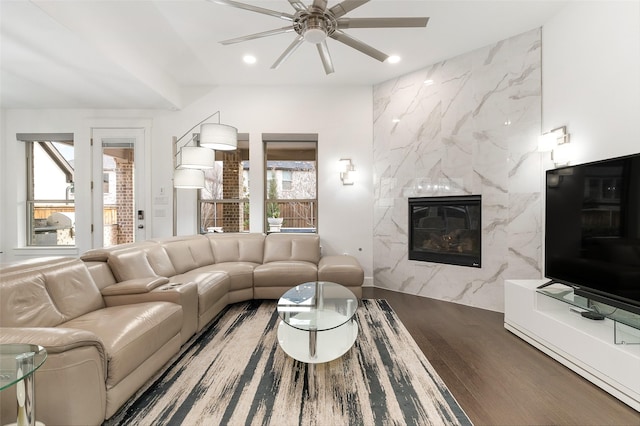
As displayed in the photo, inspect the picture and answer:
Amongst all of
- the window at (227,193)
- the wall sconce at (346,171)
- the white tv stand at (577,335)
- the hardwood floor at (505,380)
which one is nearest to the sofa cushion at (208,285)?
the window at (227,193)

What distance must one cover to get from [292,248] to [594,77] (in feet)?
12.5

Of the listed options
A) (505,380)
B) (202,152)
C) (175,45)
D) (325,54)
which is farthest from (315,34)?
(505,380)

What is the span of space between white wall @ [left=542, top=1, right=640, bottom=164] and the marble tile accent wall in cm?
→ 20

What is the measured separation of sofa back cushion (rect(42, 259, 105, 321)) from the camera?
2002mm

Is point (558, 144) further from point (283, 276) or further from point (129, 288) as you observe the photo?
point (129, 288)

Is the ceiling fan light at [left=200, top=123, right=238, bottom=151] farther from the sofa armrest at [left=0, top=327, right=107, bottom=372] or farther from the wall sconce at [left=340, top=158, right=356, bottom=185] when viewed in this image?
the sofa armrest at [left=0, top=327, right=107, bottom=372]

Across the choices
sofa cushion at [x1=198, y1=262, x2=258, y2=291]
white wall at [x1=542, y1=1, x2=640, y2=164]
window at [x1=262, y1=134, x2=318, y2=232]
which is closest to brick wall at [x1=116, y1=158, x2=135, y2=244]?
sofa cushion at [x1=198, y1=262, x2=258, y2=291]

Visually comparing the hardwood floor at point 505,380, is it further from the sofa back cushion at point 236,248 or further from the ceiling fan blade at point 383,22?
the ceiling fan blade at point 383,22

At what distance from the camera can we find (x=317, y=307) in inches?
96.7

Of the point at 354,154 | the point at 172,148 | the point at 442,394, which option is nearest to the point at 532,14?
the point at 354,154

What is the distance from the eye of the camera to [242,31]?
328 centimetres

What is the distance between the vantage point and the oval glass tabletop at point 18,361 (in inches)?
42.3

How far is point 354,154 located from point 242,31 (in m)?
2.36

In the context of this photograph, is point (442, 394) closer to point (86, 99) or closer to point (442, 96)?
point (442, 96)
